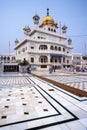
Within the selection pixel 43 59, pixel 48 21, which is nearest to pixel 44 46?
pixel 43 59

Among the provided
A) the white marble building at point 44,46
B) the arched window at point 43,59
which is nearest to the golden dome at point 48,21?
the white marble building at point 44,46

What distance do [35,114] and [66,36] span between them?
3663 centimetres

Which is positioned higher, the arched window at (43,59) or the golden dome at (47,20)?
the golden dome at (47,20)

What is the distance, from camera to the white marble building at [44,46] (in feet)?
98.6

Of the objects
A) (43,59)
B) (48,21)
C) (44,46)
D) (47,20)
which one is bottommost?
(43,59)

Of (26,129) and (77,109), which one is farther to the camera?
(77,109)

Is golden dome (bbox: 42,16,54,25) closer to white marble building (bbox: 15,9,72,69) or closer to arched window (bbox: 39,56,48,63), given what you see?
white marble building (bbox: 15,9,72,69)

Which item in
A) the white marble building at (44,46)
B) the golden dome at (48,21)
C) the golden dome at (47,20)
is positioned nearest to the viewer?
the white marble building at (44,46)

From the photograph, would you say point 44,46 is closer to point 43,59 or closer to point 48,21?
point 43,59

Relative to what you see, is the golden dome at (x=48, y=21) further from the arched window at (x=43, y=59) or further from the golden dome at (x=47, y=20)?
the arched window at (x=43, y=59)

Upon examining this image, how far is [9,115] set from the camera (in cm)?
363

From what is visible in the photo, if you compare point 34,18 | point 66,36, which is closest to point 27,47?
point 34,18

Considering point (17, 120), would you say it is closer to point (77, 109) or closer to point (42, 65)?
point (77, 109)

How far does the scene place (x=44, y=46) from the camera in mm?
31906
